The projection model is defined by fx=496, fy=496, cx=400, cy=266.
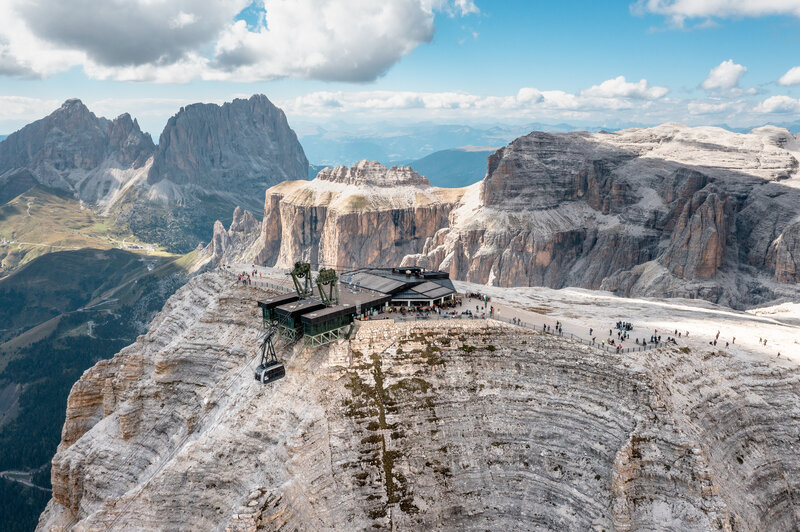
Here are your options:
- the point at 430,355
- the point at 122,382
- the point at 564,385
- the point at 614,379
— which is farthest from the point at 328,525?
the point at 122,382

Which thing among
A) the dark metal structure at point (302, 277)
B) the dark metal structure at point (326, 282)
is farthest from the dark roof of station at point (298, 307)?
the dark metal structure at point (302, 277)

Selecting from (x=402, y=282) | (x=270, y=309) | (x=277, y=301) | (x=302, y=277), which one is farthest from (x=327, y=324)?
(x=402, y=282)

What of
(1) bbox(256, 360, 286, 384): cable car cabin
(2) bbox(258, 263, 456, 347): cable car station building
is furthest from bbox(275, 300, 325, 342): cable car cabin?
(1) bbox(256, 360, 286, 384): cable car cabin

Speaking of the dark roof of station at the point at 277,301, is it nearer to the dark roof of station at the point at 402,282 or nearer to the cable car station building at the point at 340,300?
the cable car station building at the point at 340,300

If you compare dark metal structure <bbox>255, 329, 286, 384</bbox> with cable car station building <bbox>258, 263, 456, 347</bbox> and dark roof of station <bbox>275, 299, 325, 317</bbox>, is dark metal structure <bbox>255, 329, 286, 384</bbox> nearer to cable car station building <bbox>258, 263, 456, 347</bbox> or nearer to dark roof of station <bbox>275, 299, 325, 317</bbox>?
cable car station building <bbox>258, 263, 456, 347</bbox>

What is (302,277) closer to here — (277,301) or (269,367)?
(277,301)

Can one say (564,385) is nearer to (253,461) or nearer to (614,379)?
(614,379)
